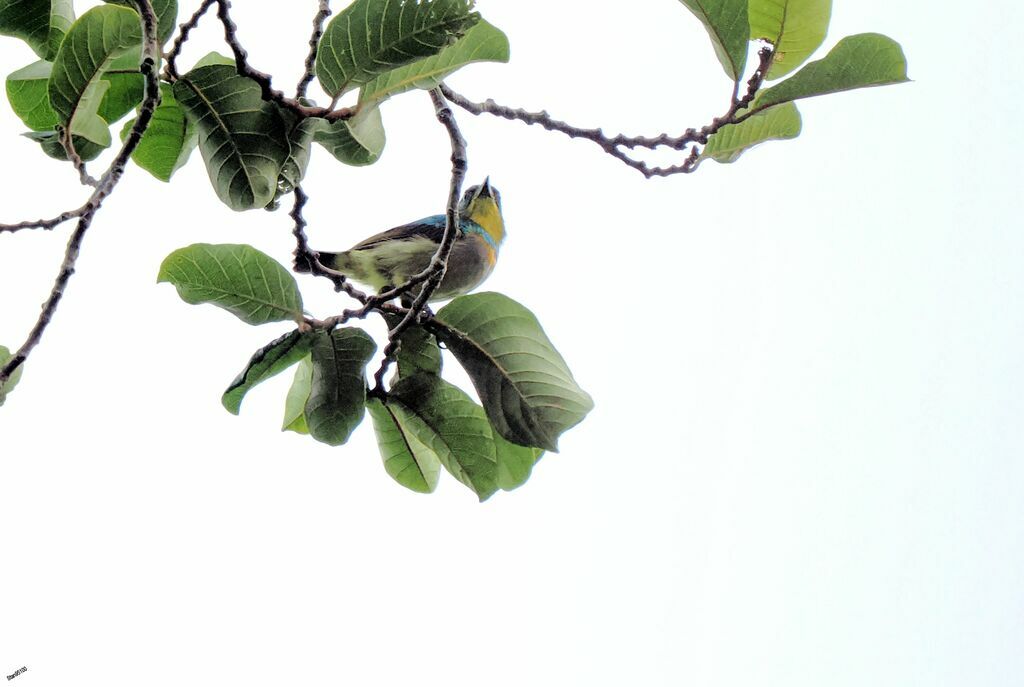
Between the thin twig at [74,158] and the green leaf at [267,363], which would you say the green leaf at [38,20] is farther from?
the green leaf at [267,363]

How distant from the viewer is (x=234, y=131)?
1306mm

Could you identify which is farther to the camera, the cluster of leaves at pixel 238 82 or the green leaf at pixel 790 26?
the green leaf at pixel 790 26

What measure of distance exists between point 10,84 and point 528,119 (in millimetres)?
810

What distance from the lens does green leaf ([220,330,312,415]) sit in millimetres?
1406

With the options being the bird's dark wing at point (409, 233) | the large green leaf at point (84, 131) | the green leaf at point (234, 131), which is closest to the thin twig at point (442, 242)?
the green leaf at point (234, 131)

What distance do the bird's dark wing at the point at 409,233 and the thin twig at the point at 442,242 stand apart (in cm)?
107

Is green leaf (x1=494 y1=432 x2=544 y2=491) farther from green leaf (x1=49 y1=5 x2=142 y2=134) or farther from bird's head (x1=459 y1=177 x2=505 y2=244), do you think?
bird's head (x1=459 y1=177 x2=505 y2=244)

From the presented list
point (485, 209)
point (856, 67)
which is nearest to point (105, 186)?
point (856, 67)

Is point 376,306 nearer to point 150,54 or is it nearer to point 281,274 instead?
point 281,274

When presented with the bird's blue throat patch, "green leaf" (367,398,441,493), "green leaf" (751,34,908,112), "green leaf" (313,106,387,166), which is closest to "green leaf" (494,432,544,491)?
"green leaf" (367,398,441,493)

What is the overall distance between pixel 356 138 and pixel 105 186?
0.41 meters

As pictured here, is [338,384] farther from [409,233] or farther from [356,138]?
[409,233]

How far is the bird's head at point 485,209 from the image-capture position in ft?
9.77

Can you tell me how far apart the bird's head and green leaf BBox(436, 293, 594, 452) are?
154 cm
